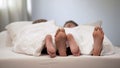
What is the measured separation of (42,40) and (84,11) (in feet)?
4.25

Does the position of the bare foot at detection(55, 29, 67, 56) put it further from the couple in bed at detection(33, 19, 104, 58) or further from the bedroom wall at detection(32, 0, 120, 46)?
the bedroom wall at detection(32, 0, 120, 46)

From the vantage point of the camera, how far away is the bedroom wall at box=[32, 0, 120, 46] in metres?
2.67

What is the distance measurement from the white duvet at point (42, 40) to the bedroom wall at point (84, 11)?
0.94 m

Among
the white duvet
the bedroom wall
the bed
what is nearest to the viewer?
the bed

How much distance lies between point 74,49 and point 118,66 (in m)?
0.33

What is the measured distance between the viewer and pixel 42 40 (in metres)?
1.61

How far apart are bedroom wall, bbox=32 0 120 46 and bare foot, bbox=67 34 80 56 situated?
1.22m

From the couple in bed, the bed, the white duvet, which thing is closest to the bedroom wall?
the white duvet

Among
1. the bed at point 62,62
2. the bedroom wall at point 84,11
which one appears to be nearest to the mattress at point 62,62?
the bed at point 62,62

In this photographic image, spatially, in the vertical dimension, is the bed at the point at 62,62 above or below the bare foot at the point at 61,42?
below

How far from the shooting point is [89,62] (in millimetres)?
1437

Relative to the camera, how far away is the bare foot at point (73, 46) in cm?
150

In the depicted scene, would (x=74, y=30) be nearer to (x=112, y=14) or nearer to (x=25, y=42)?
(x=25, y=42)

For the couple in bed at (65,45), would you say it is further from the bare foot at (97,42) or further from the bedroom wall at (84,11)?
the bedroom wall at (84,11)
